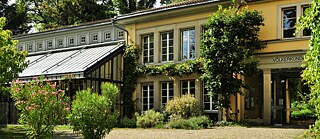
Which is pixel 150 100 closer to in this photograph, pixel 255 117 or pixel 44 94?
pixel 255 117

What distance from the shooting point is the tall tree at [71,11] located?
133ft

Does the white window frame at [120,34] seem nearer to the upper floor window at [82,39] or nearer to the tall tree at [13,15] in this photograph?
the upper floor window at [82,39]

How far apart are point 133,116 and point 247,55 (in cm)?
772

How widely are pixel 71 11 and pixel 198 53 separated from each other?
2341cm

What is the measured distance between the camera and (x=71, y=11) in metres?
40.8

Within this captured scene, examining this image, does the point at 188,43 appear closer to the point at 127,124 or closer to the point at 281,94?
the point at 127,124

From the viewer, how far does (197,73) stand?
2031cm

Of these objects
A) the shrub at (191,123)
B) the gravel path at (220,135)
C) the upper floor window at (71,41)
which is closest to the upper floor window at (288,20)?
the shrub at (191,123)

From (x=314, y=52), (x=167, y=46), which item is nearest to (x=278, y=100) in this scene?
(x=167, y=46)

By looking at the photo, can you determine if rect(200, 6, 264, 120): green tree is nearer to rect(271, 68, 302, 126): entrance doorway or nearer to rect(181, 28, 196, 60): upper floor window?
rect(271, 68, 302, 126): entrance doorway

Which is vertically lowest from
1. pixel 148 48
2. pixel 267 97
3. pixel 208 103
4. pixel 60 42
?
pixel 208 103

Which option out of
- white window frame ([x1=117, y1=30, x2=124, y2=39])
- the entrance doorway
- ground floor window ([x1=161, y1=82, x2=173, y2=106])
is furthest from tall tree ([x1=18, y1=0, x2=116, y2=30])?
the entrance doorway

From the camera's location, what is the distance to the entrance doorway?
19297 millimetres

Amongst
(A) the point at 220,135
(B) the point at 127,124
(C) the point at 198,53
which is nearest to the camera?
(A) the point at 220,135
